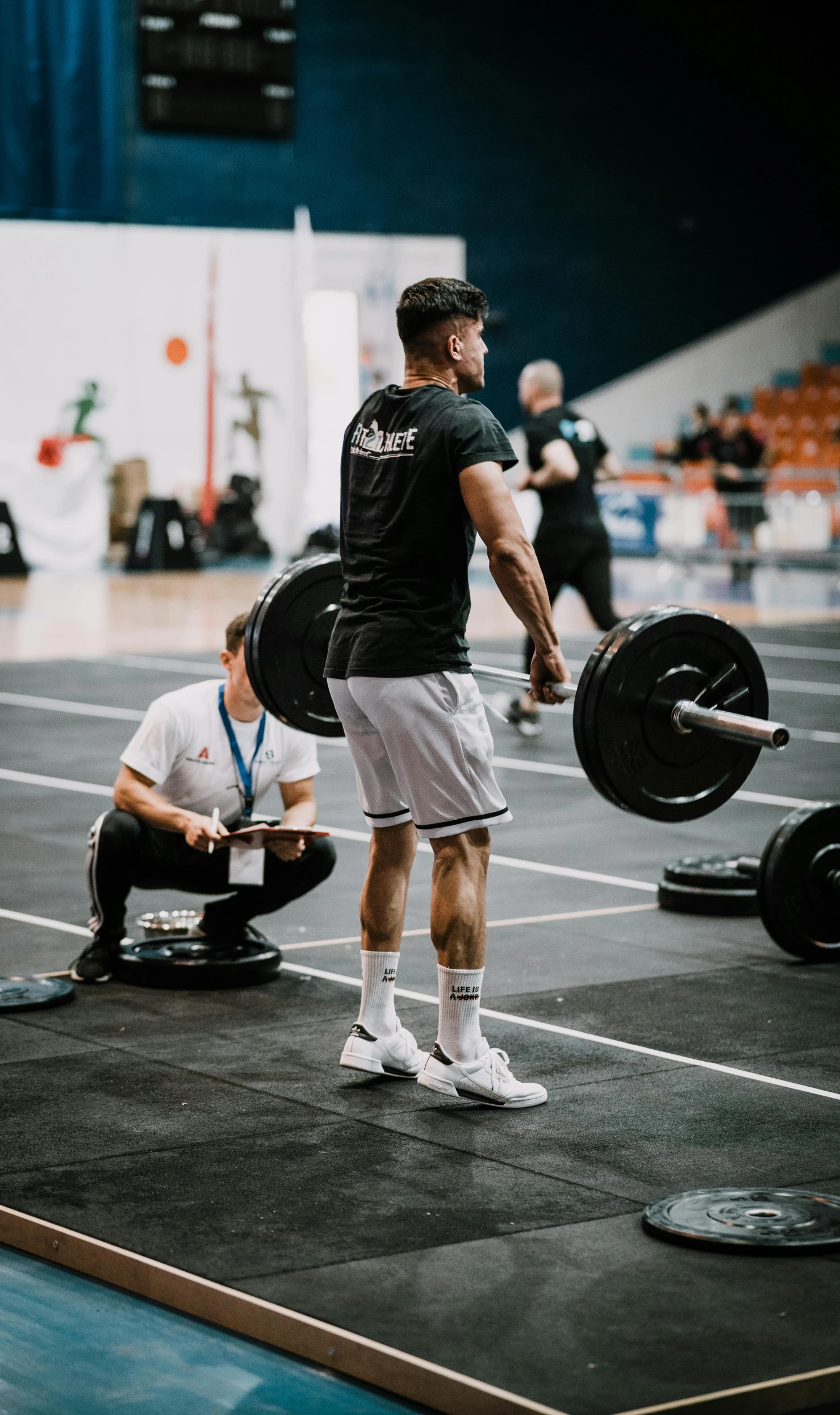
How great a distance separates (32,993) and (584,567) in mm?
4951

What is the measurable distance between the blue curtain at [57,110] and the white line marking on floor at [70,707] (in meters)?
9.07

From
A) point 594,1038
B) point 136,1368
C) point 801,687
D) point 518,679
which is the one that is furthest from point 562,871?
point 801,687

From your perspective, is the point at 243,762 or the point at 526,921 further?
the point at 526,921

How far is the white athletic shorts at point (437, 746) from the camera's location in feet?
12.4

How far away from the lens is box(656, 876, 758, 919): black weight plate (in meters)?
5.57

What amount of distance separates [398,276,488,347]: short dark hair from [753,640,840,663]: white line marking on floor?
8.52m

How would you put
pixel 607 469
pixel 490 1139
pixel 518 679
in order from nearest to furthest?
1. pixel 490 1139
2. pixel 518 679
3. pixel 607 469

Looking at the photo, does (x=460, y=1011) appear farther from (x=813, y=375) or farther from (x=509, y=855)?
(x=813, y=375)

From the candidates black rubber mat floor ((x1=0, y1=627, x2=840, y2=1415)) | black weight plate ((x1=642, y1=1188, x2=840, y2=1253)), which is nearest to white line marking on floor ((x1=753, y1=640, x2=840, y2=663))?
black rubber mat floor ((x1=0, y1=627, x2=840, y2=1415))

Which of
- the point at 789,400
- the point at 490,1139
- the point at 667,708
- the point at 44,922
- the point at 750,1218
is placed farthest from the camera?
the point at 789,400

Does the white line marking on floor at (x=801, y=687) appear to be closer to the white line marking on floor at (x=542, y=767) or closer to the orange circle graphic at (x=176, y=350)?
the white line marking on floor at (x=542, y=767)

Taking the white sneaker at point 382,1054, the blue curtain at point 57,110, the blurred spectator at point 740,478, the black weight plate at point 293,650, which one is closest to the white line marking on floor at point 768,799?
the black weight plate at point 293,650

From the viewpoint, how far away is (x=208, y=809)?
485cm

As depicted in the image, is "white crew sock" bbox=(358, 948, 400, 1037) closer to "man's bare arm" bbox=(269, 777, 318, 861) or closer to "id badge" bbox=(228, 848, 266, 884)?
"man's bare arm" bbox=(269, 777, 318, 861)
